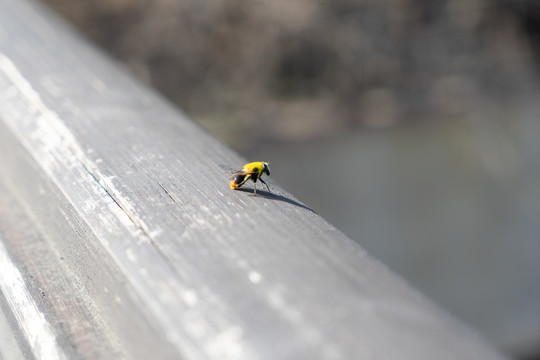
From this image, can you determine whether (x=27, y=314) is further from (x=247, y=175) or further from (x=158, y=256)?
(x=247, y=175)

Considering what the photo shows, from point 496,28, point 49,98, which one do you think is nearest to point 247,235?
point 49,98

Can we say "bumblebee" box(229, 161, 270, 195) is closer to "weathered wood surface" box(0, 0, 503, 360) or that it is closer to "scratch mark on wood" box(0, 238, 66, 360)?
"weathered wood surface" box(0, 0, 503, 360)

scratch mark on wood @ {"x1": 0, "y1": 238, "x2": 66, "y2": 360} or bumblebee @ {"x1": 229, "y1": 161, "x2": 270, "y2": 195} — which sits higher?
bumblebee @ {"x1": 229, "y1": 161, "x2": 270, "y2": 195}

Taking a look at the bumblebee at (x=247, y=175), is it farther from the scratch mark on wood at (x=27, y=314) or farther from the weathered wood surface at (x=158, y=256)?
the scratch mark on wood at (x=27, y=314)

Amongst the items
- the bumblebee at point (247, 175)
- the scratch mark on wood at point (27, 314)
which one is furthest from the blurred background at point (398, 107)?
the scratch mark on wood at point (27, 314)

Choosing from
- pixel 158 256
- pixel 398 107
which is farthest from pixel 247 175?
pixel 398 107

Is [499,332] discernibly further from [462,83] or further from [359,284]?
[359,284]

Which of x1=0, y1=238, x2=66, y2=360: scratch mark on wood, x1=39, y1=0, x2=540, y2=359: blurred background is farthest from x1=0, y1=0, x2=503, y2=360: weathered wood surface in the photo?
x1=39, y1=0, x2=540, y2=359: blurred background
